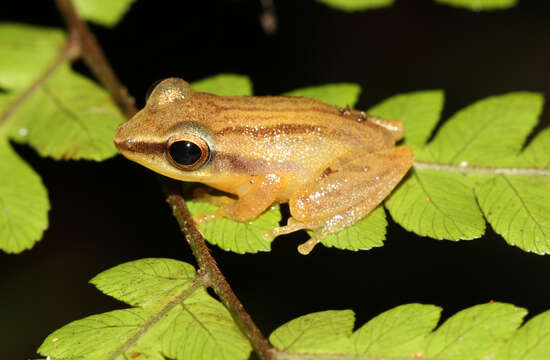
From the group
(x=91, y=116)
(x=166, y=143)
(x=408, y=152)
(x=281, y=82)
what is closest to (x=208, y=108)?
(x=166, y=143)

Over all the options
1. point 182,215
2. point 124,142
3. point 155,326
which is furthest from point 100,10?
point 155,326

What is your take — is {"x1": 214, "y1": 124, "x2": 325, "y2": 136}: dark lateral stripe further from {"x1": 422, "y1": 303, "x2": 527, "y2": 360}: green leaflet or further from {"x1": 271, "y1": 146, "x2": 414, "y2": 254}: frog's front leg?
{"x1": 422, "y1": 303, "x2": 527, "y2": 360}: green leaflet

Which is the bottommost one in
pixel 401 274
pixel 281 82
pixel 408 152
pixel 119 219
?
pixel 401 274

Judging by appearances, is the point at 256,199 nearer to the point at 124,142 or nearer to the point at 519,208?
the point at 124,142

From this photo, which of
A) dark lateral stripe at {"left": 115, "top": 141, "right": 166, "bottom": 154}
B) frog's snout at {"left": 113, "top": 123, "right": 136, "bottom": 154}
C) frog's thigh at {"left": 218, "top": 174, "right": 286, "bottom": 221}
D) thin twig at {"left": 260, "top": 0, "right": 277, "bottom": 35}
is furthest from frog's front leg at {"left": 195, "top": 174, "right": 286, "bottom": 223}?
thin twig at {"left": 260, "top": 0, "right": 277, "bottom": 35}

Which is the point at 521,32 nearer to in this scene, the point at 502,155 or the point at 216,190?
the point at 502,155

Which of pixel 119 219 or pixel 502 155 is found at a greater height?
pixel 119 219
